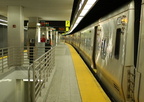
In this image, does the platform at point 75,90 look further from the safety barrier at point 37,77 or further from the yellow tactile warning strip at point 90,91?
the safety barrier at point 37,77

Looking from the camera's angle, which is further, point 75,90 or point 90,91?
point 75,90

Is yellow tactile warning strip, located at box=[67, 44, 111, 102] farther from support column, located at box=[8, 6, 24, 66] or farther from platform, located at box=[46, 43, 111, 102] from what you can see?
support column, located at box=[8, 6, 24, 66]

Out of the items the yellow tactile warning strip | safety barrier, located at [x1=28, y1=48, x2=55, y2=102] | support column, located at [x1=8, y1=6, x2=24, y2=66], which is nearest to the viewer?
safety barrier, located at [x1=28, y1=48, x2=55, y2=102]

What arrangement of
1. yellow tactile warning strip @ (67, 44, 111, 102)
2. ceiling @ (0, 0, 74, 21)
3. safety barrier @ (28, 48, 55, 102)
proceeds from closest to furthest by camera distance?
1. safety barrier @ (28, 48, 55, 102)
2. yellow tactile warning strip @ (67, 44, 111, 102)
3. ceiling @ (0, 0, 74, 21)

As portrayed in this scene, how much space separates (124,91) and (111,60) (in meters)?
0.98

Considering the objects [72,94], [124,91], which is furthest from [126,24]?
[72,94]

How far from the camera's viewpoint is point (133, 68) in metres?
2.72

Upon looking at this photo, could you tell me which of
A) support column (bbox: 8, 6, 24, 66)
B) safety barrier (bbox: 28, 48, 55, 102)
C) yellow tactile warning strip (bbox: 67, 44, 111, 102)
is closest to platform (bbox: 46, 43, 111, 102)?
yellow tactile warning strip (bbox: 67, 44, 111, 102)

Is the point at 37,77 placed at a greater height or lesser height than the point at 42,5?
lesser

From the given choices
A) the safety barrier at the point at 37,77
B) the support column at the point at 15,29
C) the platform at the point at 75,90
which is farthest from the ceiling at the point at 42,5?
the platform at the point at 75,90

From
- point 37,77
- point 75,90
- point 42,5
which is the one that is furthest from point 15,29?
point 75,90

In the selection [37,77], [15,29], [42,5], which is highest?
[42,5]

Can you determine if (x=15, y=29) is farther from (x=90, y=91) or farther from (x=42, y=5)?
(x=90, y=91)

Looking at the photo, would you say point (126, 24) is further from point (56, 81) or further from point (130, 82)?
point (56, 81)
